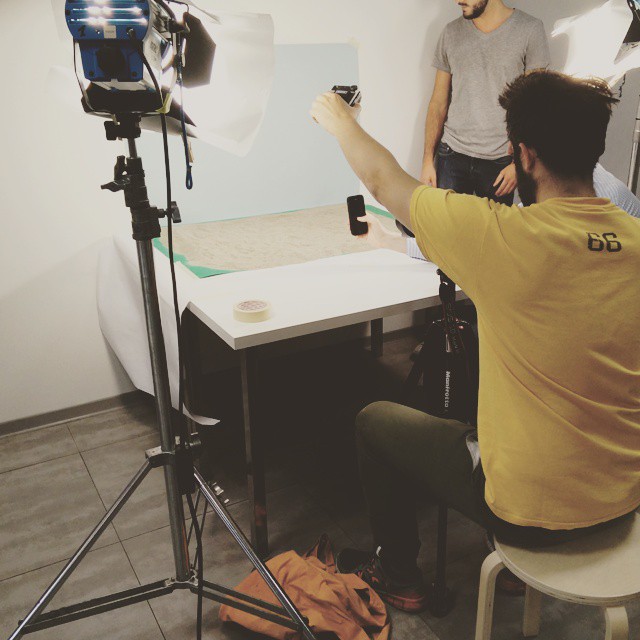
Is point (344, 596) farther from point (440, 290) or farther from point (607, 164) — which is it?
point (607, 164)

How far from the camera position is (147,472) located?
125cm

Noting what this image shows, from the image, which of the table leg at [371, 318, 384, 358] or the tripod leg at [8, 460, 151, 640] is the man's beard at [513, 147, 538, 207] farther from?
the table leg at [371, 318, 384, 358]

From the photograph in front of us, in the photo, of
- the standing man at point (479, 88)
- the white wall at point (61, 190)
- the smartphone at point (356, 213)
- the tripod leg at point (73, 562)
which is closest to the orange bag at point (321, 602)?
the tripod leg at point (73, 562)

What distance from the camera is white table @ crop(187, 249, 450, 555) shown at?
59.0 inches

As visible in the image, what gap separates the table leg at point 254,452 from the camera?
1.53 m

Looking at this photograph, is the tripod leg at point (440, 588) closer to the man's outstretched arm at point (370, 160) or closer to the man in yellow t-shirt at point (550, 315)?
the man in yellow t-shirt at point (550, 315)

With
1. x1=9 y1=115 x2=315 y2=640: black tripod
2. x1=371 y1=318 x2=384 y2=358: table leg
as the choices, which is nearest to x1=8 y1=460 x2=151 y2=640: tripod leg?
x1=9 y1=115 x2=315 y2=640: black tripod

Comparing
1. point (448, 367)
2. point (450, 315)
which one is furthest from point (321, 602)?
point (450, 315)

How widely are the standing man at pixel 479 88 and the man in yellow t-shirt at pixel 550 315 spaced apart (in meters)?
1.44

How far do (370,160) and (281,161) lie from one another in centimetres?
142

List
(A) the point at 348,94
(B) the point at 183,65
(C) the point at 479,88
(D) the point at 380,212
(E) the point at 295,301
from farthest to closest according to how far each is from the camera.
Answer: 1. (C) the point at 479,88
2. (D) the point at 380,212
3. (E) the point at 295,301
4. (A) the point at 348,94
5. (B) the point at 183,65

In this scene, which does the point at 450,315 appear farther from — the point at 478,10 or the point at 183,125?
the point at 478,10

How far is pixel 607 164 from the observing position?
10.8ft

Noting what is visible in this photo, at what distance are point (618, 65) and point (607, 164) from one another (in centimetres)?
106
